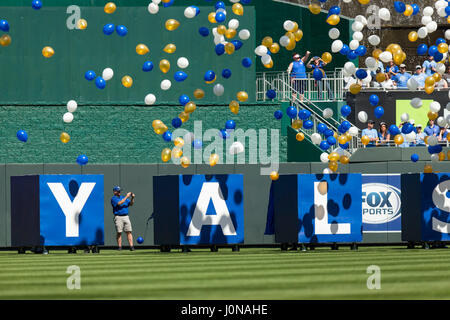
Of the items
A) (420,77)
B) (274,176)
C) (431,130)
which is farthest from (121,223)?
(420,77)

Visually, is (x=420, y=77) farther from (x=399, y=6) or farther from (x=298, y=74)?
(x=399, y=6)

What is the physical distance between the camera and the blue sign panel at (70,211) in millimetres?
26312

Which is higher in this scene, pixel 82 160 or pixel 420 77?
pixel 420 77

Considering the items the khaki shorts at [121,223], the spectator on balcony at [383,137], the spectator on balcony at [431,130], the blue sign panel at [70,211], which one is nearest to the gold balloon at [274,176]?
the khaki shorts at [121,223]

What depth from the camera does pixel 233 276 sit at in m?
16.8

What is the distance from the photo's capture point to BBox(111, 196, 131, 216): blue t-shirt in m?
27.0

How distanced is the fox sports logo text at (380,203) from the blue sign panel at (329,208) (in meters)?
1.78

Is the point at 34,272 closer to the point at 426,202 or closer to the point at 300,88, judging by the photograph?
the point at 426,202

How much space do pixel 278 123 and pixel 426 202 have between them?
34.3 ft

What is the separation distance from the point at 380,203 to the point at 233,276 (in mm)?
11724

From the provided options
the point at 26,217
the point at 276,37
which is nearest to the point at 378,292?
the point at 26,217

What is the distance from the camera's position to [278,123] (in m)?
35.8

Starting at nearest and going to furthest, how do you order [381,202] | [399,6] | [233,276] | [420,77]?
[233,276]
[399,6]
[381,202]
[420,77]

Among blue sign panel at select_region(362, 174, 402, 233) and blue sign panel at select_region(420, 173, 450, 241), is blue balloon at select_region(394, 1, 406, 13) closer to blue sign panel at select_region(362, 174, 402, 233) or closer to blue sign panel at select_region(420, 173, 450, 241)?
blue sign panel at select_region(420, 173, 450, 241)
